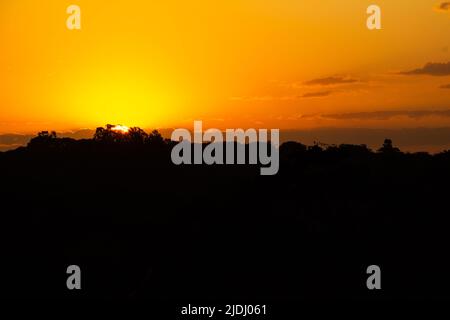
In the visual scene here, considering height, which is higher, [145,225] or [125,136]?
[125,136]

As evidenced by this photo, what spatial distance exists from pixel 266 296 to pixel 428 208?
20.7m

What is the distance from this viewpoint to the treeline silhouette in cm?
7431

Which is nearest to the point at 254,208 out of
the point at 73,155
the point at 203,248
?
the point at 203,248

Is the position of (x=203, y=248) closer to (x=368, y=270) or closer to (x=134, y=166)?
(x=368, y=270)

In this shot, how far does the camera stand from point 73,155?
112438mm

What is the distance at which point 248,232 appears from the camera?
8169 cm

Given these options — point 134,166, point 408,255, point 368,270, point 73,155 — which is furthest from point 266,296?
point 73,155

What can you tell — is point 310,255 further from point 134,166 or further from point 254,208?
point 134,166

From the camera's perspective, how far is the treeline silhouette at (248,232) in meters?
74.3

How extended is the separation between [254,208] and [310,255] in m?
9.92
